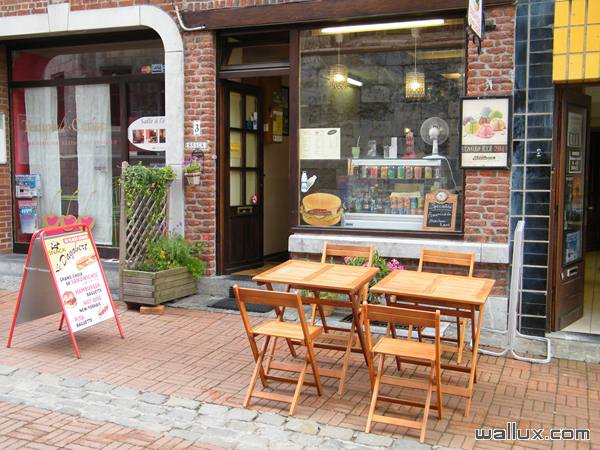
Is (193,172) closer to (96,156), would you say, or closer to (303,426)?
(96,156)

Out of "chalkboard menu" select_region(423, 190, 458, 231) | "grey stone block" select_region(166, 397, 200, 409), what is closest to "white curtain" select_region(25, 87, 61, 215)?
"chalkboard menu" select_region(423, 190, 458, 231)

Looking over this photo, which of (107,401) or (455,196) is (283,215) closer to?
(455,196)

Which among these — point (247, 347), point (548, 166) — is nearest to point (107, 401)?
point (247, 347)

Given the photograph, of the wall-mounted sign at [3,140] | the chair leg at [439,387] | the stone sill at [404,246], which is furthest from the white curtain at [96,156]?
→ the chair leg at [439,387]

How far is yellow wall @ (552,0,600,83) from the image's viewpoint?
21.2ft

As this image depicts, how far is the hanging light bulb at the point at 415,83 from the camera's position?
7645 mm

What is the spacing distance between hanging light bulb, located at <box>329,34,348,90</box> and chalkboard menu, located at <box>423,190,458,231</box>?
176 centimetres

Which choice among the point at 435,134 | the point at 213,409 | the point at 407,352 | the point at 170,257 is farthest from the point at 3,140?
the point at 407,352

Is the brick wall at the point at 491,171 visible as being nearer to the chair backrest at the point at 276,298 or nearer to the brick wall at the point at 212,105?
the brick wall at the point at 212,105

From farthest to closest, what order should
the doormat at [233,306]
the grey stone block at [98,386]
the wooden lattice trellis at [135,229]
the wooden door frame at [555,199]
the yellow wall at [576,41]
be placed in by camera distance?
1. the wooden lattice trellis at [135,229]
2. the doormat at [233,306]
3. the wooden door frame at [555,199]
4. the yellow wall at [576,41]
5. the grey stone block at [98,386]

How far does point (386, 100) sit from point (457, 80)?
2.85 feet

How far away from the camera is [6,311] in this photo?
26.1 feet

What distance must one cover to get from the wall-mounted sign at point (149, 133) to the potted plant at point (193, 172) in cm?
87

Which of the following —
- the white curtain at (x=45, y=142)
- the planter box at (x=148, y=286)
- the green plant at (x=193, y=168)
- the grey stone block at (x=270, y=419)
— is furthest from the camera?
the white curtain at (x=45, y=142)
